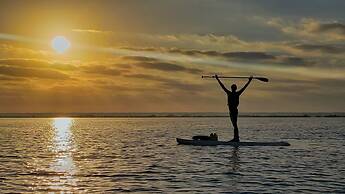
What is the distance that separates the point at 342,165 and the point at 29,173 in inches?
551

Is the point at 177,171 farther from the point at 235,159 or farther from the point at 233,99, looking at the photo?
the point at 233,99

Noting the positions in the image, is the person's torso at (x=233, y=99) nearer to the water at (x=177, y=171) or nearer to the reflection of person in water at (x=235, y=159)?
the reflection of person in water at (x=235, y=159)

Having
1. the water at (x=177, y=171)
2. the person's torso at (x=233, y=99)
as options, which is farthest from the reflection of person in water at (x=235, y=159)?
the person's torso at (x=233, y=99)

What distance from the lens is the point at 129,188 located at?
19.8 meters

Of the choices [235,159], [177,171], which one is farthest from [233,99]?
[177,171]

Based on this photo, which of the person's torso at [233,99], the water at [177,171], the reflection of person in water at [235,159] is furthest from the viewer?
the person's torso at [233,99]

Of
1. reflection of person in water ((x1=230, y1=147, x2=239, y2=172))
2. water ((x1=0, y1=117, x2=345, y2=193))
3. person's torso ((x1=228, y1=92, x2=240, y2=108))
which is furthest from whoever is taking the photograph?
person's torso ((x1=228, y1=92, x2=240, y2=108))

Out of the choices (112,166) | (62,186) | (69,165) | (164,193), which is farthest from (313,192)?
(69,165)

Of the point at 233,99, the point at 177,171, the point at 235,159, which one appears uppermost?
the point at 233,99

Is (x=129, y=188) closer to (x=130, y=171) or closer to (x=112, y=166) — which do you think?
(x=130, y=171)

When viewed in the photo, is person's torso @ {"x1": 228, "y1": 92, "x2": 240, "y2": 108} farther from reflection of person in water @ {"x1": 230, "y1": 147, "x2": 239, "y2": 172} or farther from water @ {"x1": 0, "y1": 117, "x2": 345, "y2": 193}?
water @ {"x1": 0, "y1": 117, "x2": 345, "y2": 193}

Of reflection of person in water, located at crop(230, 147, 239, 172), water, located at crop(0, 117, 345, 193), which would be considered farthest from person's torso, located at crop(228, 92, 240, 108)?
water, located at crop(0, 117, 345, 193)

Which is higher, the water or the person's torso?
the person's torso

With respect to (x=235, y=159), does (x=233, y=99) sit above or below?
above
